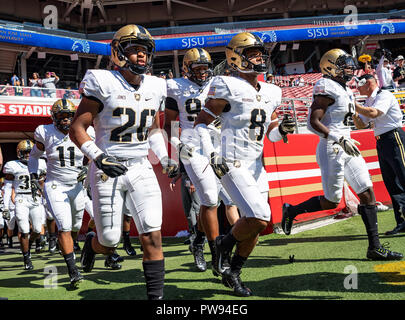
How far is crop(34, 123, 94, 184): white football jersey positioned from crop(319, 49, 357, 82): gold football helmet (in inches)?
115

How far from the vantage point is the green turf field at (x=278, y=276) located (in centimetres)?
316

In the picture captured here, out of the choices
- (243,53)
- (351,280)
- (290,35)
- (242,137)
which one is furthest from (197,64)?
(290,35)

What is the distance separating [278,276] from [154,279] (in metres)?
1.47

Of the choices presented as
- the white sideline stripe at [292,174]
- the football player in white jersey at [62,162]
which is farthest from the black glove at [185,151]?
the white sideline stripe at [292,174]

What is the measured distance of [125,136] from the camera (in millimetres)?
3045

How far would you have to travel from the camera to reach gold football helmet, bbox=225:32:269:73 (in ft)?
11.5

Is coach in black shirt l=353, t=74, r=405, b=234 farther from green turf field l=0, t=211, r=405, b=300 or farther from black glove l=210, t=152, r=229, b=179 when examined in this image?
black glove l=210, t=152, r=229, b=179

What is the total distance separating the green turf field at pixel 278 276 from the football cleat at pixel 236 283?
0.07m

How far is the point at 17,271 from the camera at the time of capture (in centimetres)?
579

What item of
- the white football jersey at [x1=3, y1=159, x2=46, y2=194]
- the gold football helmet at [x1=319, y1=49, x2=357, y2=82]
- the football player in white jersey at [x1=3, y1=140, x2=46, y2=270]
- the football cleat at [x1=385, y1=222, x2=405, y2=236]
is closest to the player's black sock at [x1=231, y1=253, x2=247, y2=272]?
the gold football helmet at [x1=319, y1=49, x2=357, y2=82]

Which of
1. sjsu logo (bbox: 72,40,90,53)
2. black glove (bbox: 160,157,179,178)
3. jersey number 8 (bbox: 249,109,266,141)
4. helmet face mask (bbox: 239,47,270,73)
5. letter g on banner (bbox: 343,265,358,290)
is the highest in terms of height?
sjsu logo (bbox: 72,40,90,53)

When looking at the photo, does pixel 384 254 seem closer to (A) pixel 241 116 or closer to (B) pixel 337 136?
(B) pixel 337 136

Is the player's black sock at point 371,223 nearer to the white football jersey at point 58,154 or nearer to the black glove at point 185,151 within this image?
the black glove at point 185,151
